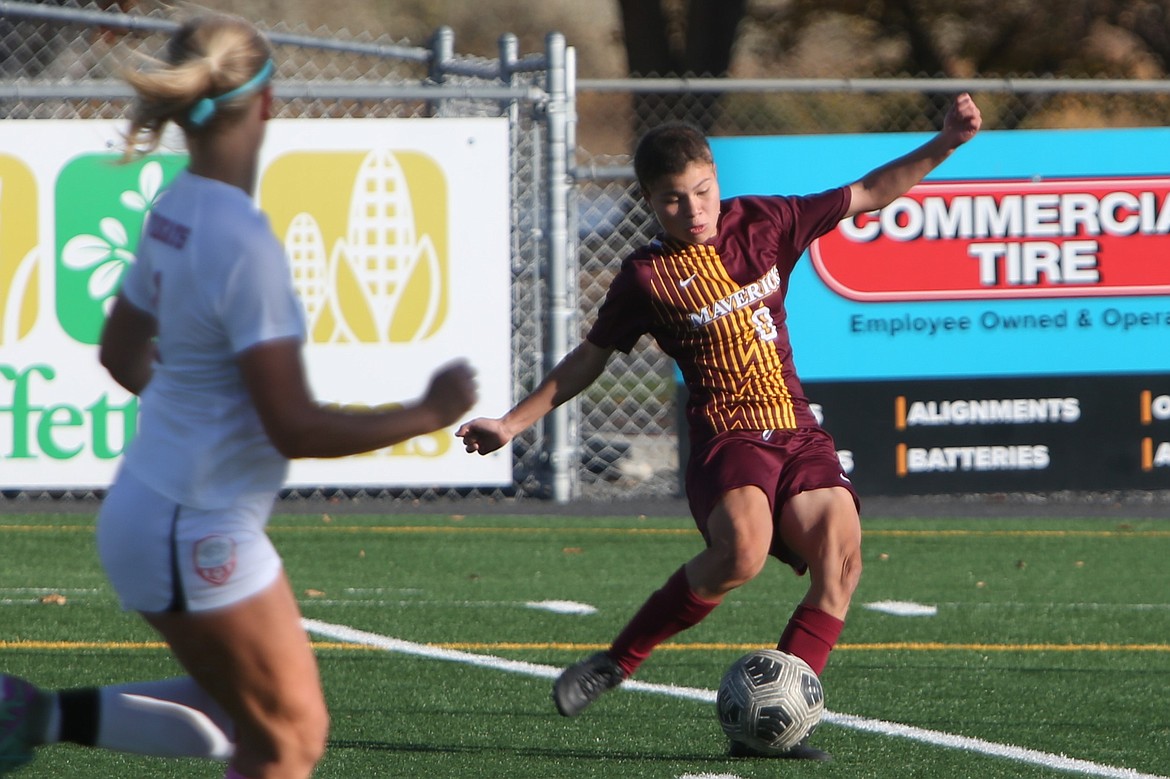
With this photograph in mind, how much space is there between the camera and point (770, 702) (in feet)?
15.0

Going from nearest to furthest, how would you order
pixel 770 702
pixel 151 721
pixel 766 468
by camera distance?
pixel 151 721 → pixel 770 702 → pixel 766 468

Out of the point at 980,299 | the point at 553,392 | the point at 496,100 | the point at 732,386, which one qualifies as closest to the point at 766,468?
the point at 732,386

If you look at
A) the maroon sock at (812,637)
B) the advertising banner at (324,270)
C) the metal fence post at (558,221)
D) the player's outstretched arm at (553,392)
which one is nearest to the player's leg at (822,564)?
the maroon sock at (812,637)

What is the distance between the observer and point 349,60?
69.6 ft

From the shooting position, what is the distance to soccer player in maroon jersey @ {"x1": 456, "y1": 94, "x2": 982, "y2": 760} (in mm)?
4820

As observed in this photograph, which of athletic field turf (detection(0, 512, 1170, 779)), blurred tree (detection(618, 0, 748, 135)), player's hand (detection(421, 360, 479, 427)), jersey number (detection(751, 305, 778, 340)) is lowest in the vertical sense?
athletic field turf (detection(0, 512, 1170, 779))

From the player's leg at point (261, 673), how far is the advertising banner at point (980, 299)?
26.0 feet

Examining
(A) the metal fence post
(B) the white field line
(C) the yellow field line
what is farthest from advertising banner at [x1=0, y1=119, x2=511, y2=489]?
(C) the yellow field line

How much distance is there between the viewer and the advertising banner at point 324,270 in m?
10.1

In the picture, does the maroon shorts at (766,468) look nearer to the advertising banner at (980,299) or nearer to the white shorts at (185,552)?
the white shorts at (185,552)

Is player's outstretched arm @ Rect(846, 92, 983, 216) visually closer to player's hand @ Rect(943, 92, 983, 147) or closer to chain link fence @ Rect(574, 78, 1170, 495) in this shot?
player's hand @ Rect(943, 92, 983, 147)

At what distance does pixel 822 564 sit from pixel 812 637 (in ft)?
0.67

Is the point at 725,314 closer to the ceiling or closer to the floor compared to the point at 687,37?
closer to the floor

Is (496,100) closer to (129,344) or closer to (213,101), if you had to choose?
(129,344)
